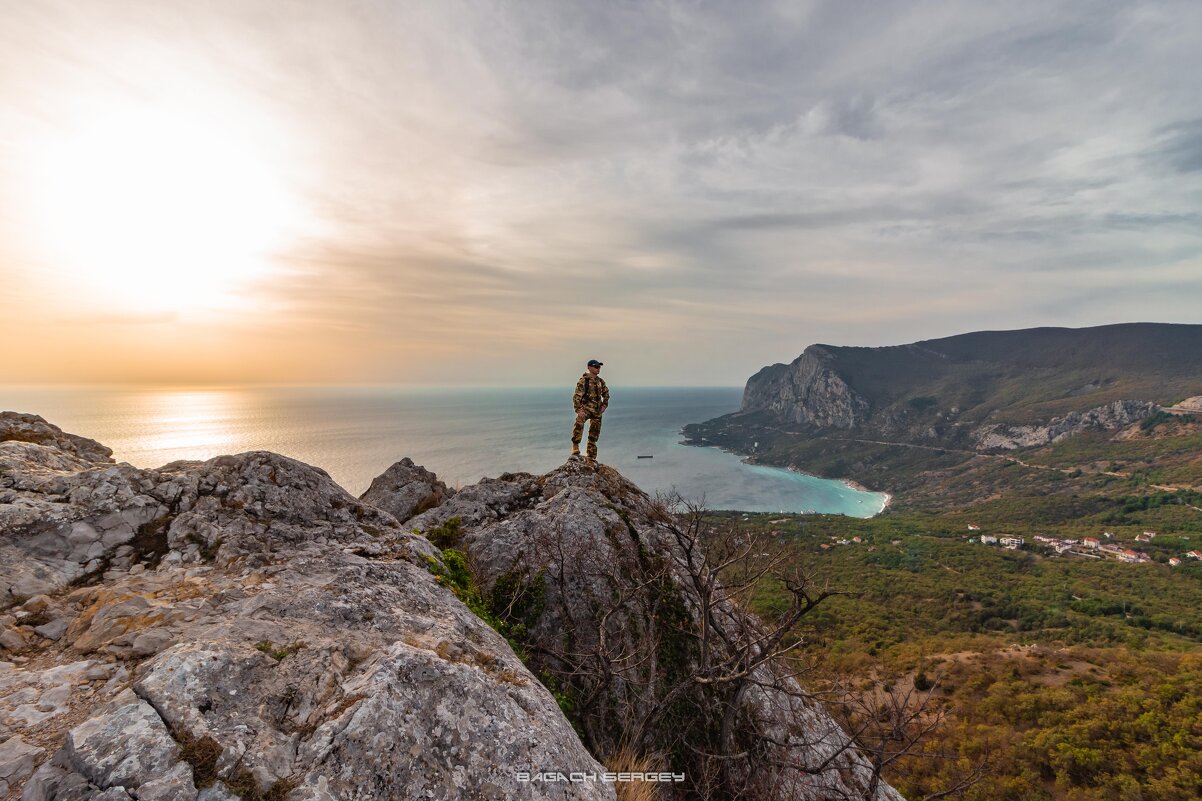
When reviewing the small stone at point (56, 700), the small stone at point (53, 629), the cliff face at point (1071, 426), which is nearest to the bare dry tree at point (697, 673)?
the small stone at point (56, 700)

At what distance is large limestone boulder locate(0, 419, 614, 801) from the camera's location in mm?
2982

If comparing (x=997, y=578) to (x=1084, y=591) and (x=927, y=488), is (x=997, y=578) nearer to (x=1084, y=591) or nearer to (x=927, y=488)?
(x=1084, y=591)

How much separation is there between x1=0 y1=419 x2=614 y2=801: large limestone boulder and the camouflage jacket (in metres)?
8.06

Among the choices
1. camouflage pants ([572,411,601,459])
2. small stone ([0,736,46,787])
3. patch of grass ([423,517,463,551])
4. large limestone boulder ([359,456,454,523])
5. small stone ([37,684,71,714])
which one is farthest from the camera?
camouflage pants ([572,411,601,459])

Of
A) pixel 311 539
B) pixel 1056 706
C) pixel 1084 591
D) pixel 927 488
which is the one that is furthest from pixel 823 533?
pixel 311 539

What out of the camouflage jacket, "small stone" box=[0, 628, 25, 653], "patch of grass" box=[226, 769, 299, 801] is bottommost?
"patch of grass" box=[226, 769, 299, 801]

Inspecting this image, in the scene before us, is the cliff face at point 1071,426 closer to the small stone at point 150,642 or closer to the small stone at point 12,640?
the small stone at point 150,642

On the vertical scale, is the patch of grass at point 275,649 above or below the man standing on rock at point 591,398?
below

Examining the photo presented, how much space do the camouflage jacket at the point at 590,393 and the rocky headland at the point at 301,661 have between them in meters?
5.54

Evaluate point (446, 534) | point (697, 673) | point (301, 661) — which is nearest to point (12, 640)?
point (301, 661)

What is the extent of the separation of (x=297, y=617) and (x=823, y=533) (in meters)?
108

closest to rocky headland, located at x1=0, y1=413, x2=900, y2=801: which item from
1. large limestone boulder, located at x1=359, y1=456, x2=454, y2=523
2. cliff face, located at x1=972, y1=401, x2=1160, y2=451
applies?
large limestone boulder, located at x1=359, y1=456, x2=454, y2=523

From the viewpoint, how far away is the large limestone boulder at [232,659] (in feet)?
9.78

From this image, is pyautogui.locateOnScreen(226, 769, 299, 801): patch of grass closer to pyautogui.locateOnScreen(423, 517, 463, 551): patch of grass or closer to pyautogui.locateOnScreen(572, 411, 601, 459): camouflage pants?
pyautogui.locateOnScreen(423, 517, 463, 551): patch of grass
